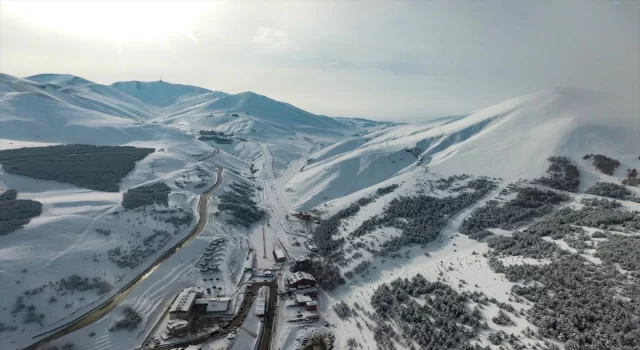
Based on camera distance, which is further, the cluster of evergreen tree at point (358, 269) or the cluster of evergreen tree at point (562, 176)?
the cluster of evergreen tree at point (562, 176)

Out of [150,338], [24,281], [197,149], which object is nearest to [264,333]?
[150,338]

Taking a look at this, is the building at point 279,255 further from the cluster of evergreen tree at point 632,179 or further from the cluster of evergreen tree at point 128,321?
the cluster of evergreen tree at point 632,179

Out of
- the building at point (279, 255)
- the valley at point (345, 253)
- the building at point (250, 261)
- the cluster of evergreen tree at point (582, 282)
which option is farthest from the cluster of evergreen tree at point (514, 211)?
the building at point (250, 261)

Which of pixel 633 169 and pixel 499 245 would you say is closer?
pixel 499 245

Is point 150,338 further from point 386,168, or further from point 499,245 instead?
point 386,168

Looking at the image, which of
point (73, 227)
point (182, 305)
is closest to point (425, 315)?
point (182, 305)

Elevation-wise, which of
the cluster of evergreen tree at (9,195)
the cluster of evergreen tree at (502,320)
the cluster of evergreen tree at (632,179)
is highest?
the cluster of evergreen tree at (632,179)

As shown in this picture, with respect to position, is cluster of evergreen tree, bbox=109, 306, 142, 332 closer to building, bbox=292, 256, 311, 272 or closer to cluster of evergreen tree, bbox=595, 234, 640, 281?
building, bbox=292, 256, 311, 272
